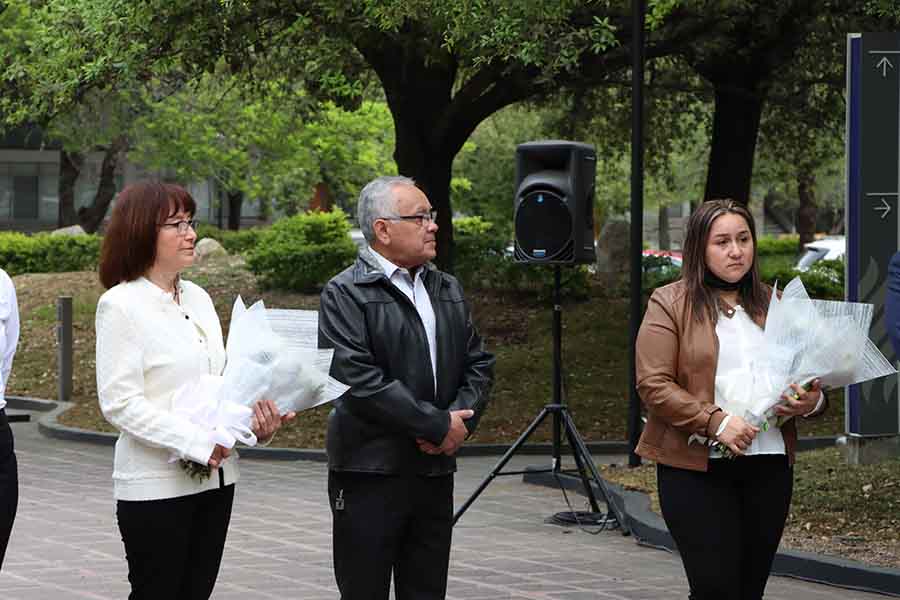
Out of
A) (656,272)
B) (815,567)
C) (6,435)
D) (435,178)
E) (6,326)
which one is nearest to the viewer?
(6,435)

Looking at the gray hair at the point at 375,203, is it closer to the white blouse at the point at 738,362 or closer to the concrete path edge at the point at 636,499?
the white blouse at the point at 738,362

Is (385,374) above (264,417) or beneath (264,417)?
above

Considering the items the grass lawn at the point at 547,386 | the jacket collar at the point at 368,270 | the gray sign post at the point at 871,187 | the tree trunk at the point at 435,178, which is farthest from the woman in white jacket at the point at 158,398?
the tree trunk at the point at 435,178

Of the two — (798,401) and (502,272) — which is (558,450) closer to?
(798,401)

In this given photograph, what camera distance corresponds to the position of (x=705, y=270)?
19.1 feet

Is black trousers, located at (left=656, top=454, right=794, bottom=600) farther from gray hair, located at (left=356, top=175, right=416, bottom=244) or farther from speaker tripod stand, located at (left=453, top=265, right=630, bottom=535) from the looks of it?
speaker tripod stand, located at (left=453, top=265, right=630, bottom=535)

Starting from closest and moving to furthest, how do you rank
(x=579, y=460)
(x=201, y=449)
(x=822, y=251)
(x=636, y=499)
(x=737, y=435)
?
(x=201, y=449)
(x=737, y=435)
(x=579, y=460)
(x=636, y=499)
(x=822, y=251)

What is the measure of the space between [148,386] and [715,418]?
6.21 feet

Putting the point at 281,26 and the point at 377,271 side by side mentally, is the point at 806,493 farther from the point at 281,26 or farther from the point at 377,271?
the point at 281,26

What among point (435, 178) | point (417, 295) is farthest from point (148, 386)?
point (435, 178)

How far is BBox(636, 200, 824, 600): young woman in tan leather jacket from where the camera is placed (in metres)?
5.60

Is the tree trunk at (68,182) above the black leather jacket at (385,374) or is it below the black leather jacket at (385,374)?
above

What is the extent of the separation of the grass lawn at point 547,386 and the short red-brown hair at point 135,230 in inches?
200

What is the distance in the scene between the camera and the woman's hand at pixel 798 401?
5.56 meters
